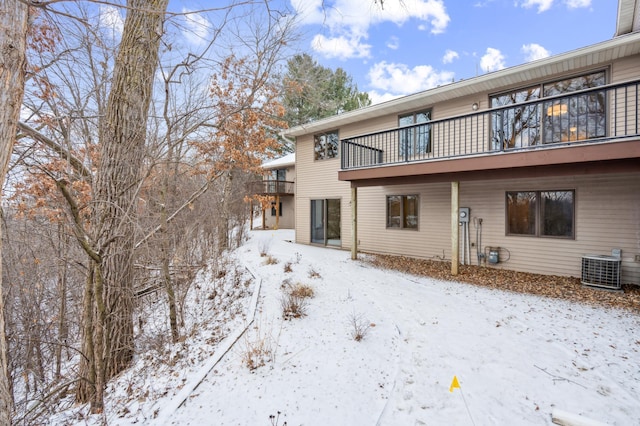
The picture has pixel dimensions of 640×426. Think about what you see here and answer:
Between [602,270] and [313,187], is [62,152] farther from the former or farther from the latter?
[602,270]

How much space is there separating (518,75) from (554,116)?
1.31m

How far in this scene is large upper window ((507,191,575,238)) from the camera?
6855 millimetres

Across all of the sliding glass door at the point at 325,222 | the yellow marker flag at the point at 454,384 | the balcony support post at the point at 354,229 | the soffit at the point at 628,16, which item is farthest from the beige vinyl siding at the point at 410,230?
the yellow marker flag at the point at 454,384

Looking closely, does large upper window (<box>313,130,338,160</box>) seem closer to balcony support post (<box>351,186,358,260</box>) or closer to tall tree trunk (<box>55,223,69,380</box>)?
balcony support post (<box>351,186,358,260</box>)

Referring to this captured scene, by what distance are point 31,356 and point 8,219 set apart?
262cm

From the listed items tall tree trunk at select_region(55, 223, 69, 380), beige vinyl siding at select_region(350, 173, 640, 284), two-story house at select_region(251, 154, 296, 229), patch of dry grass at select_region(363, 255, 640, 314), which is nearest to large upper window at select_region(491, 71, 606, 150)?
beige vinyl siding at select_region(350, 173, 640, 284)

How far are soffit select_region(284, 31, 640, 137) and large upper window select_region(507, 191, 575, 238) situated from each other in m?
2.86

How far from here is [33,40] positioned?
3.36m

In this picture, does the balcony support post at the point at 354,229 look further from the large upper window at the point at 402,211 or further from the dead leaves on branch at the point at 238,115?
the dead leaves on branch at the point at 238,115

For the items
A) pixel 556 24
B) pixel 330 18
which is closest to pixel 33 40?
pixel 330 18

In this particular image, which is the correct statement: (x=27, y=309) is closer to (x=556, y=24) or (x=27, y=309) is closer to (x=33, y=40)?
(x=33, y=40)

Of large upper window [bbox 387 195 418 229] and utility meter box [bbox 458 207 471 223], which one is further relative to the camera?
large upper window [bbox 387 195 418 229]

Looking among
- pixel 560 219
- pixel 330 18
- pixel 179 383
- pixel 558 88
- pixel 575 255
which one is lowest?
pixel 179 383

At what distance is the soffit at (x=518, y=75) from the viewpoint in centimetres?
596
